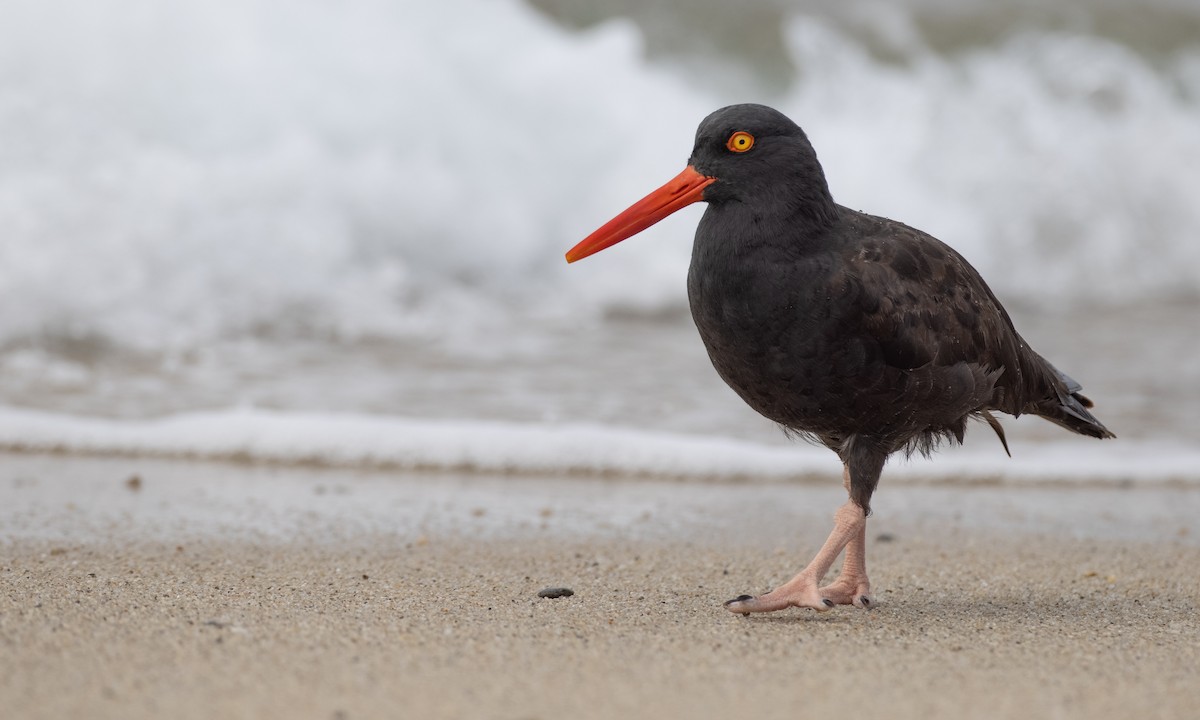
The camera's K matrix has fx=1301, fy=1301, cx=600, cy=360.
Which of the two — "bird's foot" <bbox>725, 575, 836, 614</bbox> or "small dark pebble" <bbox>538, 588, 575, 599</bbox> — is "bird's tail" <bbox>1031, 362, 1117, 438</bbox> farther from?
"small dark pebble" <bbox>538, 588, 575, 599</bbox>

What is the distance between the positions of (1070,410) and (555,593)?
6.80 ft

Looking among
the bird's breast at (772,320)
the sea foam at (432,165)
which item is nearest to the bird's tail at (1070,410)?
the bird's breast at (772,320)

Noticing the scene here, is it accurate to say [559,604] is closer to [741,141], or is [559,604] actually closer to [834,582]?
[834,582]

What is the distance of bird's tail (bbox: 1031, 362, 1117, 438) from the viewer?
4859 millimetres

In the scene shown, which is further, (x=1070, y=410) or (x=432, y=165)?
(x=432, y=165)

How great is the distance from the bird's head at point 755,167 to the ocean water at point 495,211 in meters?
2.82

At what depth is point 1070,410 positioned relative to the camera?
4.89 m

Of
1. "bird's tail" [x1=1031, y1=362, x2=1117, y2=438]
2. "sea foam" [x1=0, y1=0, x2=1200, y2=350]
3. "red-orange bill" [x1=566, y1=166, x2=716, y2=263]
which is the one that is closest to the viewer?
"red-orange bill" [x1=566, y1=166, x2=716, y2=263]

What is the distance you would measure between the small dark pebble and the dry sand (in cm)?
7

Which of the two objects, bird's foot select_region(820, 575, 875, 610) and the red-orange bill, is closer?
the red-orange bill

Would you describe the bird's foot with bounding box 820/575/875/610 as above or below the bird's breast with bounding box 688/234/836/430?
below

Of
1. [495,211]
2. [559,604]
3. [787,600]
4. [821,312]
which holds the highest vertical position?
[495,211]

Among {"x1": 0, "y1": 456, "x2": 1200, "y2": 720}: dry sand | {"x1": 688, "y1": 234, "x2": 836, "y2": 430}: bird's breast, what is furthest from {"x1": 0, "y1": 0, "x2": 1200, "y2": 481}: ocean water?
{"x1": 688, "y1": 234, "x2": 836, "y2": 430}: bird's breast

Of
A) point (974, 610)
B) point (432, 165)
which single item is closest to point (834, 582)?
point (974, 610)
